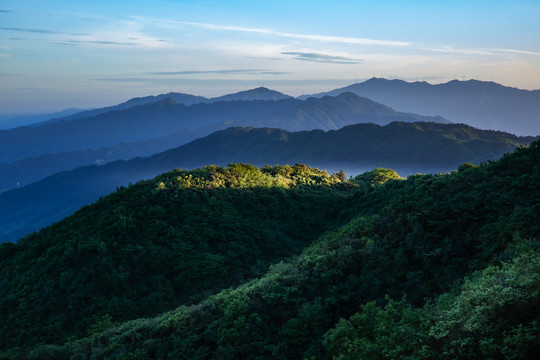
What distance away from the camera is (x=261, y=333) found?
14.7 m

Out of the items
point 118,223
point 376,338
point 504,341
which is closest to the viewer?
point 504,341

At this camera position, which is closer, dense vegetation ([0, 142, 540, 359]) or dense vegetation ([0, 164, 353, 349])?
dense vegetation ([0, 142, 540, 359])

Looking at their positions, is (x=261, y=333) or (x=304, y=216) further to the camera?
(x=304, y=216)

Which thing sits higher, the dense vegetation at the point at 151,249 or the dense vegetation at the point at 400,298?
the dense vegetation at the point at 400,298

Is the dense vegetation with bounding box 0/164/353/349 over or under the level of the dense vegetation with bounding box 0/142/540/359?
under

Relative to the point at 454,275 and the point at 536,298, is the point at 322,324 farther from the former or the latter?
the point at 536,298

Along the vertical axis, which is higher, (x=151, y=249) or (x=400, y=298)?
(x=400, y=298)

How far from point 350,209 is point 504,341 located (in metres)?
24.2

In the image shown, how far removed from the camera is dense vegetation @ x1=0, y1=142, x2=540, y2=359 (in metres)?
9.98

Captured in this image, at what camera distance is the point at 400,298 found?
14477mm

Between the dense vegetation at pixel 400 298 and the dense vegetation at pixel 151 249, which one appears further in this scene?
the dense vegetation at pixel 151 249

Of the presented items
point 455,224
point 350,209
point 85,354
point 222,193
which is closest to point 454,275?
point 455,224

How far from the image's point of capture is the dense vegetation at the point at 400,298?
9984 millimetres

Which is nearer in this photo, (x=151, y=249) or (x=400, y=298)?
(x=400, y=298)
